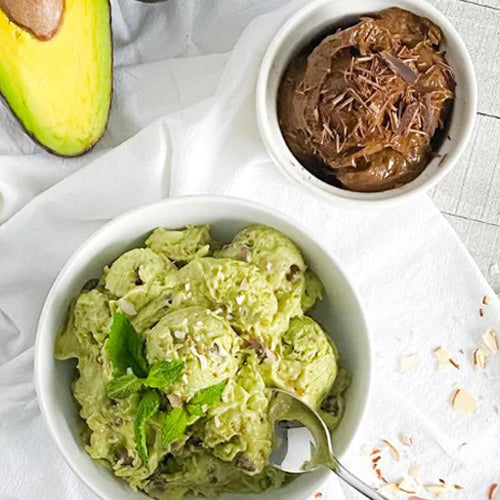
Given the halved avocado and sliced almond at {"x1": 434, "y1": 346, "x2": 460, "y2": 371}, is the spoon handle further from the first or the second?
the halved avocado

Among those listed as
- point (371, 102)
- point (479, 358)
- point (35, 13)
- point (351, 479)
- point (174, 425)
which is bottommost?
point (479, 358)

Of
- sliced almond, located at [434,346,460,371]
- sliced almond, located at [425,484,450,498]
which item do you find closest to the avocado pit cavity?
sliced almond, located at [434,346,460,371]

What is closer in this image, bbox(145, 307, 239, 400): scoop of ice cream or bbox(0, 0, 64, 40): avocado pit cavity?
bbox(145, 307, 239, 400): scoop of ice cream

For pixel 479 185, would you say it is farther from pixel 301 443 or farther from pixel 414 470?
pixel 301 443

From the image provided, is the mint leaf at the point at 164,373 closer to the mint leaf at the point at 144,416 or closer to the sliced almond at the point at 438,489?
the mint leaf at the point at 144,416

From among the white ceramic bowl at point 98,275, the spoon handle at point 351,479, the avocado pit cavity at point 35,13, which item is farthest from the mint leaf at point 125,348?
the avocado pit cavity at point 35,13

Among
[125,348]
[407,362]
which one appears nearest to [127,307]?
[125,348]
